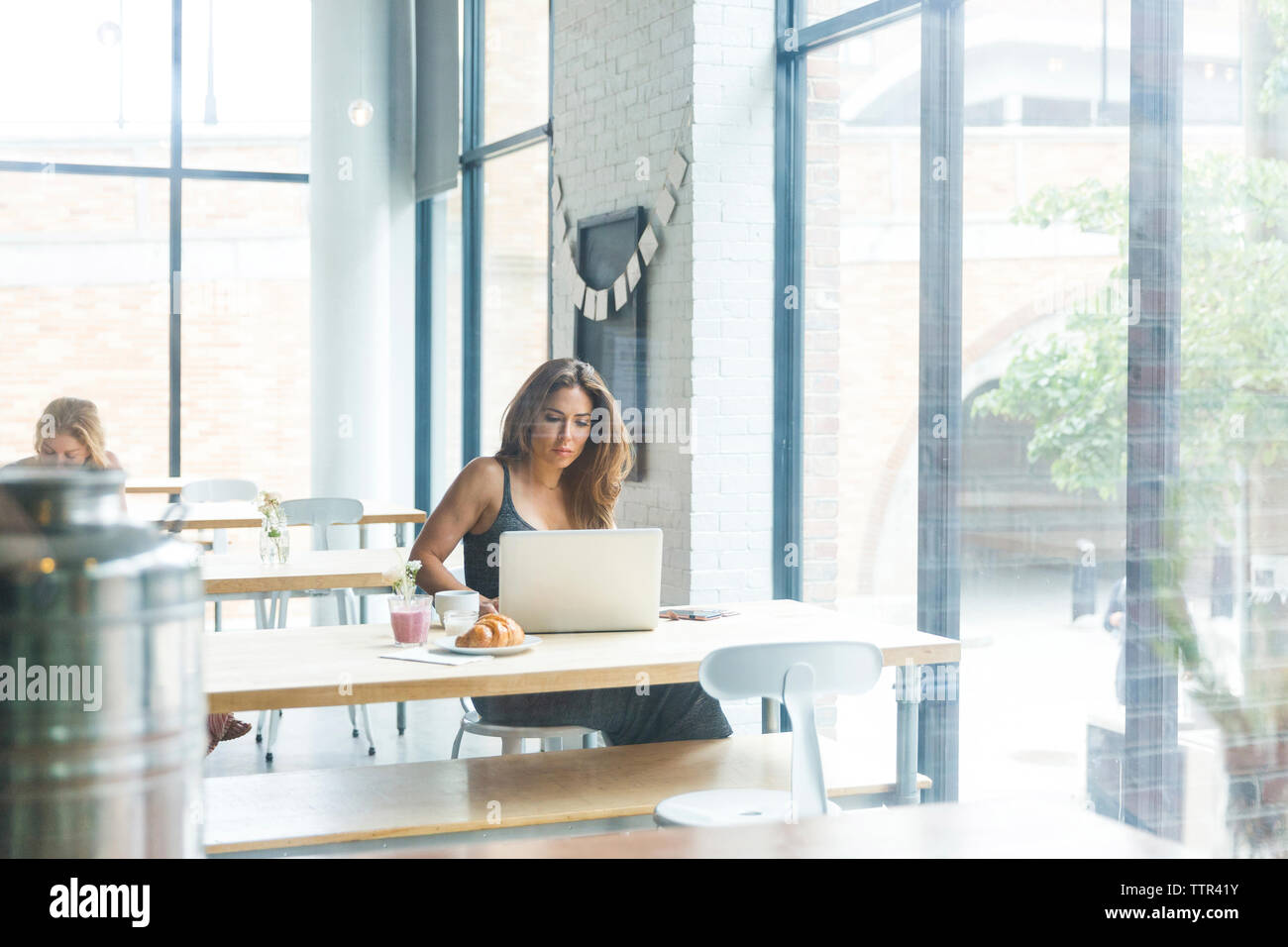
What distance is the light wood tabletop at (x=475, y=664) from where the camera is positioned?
231 centimetres

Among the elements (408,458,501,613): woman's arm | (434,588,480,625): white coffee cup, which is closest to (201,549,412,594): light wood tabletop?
(408,458,501,613): woman's arm

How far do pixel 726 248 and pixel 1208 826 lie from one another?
99.4 inches

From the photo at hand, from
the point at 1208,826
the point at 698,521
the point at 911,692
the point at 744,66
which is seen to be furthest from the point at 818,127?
the point at 1208,826

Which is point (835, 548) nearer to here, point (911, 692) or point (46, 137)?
point (911, 692)

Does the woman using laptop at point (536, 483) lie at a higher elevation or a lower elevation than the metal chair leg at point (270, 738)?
higher

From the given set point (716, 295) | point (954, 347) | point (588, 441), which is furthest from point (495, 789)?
point (716, 295)

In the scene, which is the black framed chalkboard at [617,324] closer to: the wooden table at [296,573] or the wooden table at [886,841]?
the wooden table at [296,573]

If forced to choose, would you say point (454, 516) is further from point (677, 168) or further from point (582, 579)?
point (677, 168)

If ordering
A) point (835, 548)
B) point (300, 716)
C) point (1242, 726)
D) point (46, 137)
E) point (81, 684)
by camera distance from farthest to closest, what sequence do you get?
point (46, 137), point (300, 716), point (835, 548), point (1242, 726), point (81, 684)

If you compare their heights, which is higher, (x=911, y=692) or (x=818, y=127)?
(x=818, y=127)

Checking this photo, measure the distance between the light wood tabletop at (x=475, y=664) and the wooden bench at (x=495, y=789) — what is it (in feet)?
0.78

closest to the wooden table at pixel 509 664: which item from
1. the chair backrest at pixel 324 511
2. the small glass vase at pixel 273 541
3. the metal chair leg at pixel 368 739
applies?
the small glass vase at pixel 273 541

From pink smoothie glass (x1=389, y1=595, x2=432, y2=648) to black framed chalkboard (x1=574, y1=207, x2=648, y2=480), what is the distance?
2245 mm

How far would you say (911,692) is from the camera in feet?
9.20
